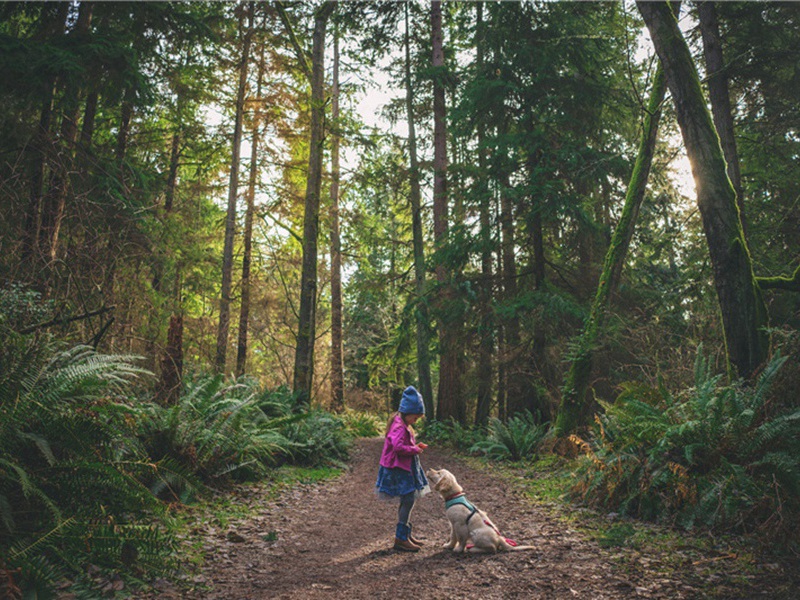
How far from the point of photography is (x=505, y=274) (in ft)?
45.9

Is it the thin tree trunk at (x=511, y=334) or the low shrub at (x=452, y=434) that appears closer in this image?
the thin tree trunk at (x=511, y=334)

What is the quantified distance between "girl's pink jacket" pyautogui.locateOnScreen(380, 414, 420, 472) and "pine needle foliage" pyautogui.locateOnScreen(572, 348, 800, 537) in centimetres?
254

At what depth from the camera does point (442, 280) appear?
15.0m

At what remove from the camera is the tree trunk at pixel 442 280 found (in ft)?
46.0

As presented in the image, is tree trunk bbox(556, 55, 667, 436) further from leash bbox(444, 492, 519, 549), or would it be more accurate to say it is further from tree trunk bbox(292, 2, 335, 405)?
tree trunk bbox(292, 2, 335, 405)

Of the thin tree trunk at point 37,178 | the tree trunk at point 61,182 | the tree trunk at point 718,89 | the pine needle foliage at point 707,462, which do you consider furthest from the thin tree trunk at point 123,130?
the tree trunk at point 718,89

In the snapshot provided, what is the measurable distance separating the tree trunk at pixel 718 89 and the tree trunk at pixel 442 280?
6.86 m

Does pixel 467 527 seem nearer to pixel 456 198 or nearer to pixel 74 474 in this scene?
pixel 74 474

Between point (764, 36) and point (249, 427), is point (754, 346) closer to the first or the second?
point (249, 427)

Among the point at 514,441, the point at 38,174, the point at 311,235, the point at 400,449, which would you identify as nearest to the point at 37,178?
the point at 38,174

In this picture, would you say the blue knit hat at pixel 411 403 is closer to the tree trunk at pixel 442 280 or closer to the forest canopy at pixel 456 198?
the forest canopy at pixel 456 198

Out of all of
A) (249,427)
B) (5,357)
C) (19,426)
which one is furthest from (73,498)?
(249,427)

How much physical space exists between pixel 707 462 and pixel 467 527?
264 cm

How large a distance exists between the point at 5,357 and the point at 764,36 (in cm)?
1498
